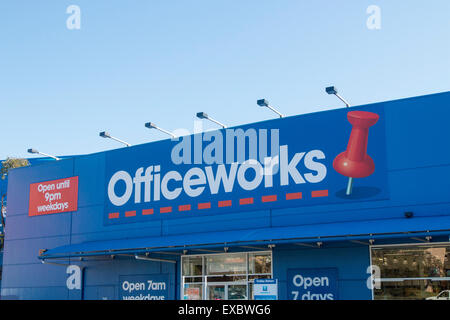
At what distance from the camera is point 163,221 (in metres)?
18.4

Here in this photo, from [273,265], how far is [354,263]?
8.14ft

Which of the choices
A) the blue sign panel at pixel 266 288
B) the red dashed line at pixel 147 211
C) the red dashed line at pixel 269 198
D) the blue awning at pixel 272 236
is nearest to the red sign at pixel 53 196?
the blue awning at pixel 272 236

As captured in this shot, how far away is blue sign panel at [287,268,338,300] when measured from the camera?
48.7ft

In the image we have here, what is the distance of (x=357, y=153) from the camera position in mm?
15219

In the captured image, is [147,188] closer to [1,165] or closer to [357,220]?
[357,220]

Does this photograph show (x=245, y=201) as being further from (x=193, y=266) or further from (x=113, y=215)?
(x=113, y=215)

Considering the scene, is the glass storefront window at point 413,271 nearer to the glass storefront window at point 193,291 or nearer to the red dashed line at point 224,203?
the red dashed line at point 224,203

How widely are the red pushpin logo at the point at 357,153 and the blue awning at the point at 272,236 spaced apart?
1444 mm

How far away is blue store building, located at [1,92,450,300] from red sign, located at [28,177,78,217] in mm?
55

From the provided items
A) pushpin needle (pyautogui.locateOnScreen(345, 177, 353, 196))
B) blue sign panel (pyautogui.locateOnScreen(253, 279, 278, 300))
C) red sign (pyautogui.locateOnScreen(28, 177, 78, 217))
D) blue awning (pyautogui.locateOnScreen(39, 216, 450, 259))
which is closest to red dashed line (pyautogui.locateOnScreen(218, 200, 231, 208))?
blue awning (pyautogui.locateOnScreen(39, 216, 450, 259))

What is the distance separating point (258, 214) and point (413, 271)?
4.84 meters

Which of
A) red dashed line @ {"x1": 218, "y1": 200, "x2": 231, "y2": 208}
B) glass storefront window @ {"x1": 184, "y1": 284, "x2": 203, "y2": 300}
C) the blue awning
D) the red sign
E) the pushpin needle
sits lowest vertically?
glass storefront window @ {"x1": 184, "y1": 284, "x2": 203, "y2": 300}

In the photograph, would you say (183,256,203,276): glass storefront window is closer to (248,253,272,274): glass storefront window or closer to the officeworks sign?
the officeworks sign

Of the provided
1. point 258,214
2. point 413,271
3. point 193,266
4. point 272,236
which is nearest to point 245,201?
point 258,214
